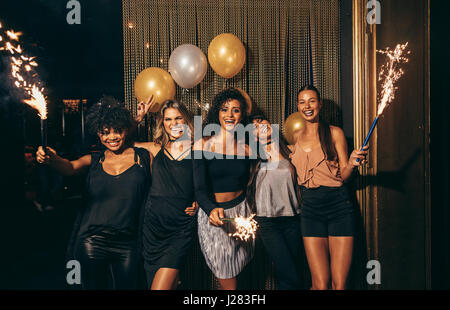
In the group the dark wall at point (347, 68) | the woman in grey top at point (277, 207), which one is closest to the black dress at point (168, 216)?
the woman in grey top at point (277, 207)

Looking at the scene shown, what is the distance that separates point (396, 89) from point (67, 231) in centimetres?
470

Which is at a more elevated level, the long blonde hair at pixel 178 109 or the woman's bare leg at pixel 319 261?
the long blonde hair at pixel 178 109

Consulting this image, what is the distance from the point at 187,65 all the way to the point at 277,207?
4.48 ft

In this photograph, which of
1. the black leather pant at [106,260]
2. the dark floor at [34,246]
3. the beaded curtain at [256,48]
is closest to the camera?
the black leather pant at [106,260]

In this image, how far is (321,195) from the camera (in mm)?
2176

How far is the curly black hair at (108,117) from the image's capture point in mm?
2158

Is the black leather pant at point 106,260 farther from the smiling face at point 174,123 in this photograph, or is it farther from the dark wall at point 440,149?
the dark wall at point 440,149

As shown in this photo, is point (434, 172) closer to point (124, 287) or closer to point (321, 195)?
point (321, 195)

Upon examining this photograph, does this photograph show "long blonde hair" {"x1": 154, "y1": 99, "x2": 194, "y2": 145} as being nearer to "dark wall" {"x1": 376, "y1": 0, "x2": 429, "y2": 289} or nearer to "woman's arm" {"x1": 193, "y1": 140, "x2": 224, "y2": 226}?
"woman's arm" {"x1": 193, "y1": 140, "x2": 224, "y2": 226}

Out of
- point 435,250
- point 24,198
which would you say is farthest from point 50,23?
point 435,250

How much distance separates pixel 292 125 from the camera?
8.01 feet

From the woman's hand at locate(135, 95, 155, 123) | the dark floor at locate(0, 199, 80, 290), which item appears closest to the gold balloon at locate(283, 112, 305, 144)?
the woman's hand at locate(135, 95, 155, 123)

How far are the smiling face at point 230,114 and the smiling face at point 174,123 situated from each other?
12.9 inches

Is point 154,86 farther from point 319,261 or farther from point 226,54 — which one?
point 319,261
